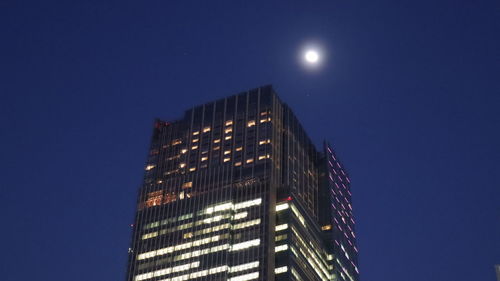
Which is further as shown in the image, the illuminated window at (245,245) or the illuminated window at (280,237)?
the illuminated window at (280,237)

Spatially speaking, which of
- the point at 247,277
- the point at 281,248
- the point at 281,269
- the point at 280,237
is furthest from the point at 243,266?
the point at 280,237

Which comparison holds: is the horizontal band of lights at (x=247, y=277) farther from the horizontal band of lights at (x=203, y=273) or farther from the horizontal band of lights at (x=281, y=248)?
the horizontal band of lights at (x=281, y=248)

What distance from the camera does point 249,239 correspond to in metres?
198

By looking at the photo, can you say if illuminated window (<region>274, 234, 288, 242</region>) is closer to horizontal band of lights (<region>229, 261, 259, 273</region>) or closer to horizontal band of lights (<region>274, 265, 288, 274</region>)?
horizontal band of lights (<region>274, 265, 288, 274</region>)

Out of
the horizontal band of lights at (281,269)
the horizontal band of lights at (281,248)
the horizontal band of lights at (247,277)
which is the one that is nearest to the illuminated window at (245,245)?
the horizontal band of lights at (281,248)

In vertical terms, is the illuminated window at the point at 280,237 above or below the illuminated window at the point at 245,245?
above

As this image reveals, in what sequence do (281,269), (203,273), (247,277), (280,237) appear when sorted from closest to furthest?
1. (247,277)
2. (281,269)
3. (203,273)
4. (280,237)

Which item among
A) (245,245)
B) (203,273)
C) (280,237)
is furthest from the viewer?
(280,237)

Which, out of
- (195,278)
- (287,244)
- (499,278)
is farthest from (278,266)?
(499,278)

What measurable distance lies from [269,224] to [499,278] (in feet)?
455

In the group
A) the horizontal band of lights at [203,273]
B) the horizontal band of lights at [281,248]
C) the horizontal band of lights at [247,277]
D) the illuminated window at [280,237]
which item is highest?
the illuminated window at [280,237]

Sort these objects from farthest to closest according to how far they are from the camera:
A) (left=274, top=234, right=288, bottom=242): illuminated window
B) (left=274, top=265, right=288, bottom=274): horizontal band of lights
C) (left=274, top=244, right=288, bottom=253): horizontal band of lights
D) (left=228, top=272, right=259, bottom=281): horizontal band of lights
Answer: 1. (left=274, top=234, right=288, bottom=242): illuminated window
2. (left=274, top=244, right=288, bottom=253): horizontal band of lights
3. (left=274, top=265, right=288, bottom=274): horizontal band of lights
4. (left=228, top=272, right=259, bottom=281): horizontal band of lights

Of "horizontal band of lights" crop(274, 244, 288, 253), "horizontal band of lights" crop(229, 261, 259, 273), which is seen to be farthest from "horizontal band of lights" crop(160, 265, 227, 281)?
"horizontal band of lights" crop(274, 244, 288, 253)

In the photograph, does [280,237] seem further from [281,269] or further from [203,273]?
[203,273]
